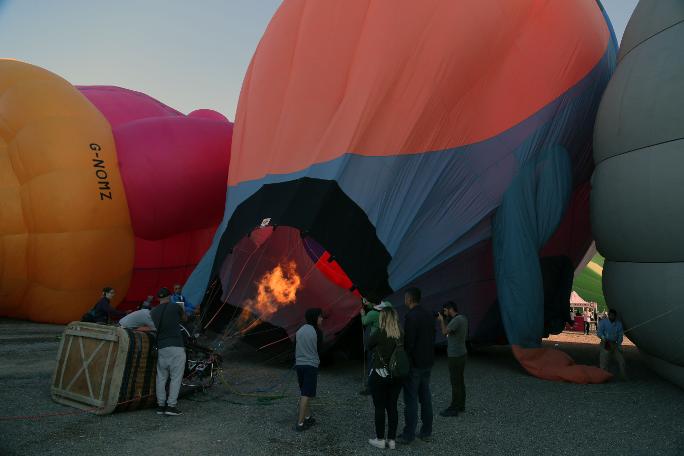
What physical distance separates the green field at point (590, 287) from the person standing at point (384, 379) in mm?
17053

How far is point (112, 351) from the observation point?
5.31 metres

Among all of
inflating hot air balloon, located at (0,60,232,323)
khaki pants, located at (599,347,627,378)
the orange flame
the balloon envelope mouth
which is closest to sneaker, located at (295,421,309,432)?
the balloon envelope mouth

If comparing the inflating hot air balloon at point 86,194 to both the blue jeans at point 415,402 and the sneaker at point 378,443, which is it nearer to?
the blue jeans at point 415,402

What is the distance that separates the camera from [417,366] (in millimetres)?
4730

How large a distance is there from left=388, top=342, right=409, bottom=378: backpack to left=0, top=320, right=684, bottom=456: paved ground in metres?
0.64

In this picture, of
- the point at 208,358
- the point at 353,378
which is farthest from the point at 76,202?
the point at 353,378

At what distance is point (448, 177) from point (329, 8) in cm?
321

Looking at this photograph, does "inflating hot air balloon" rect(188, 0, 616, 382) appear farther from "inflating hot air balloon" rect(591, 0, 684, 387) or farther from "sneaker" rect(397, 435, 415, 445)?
"sneaker" rect(397, 435, 415, 445)

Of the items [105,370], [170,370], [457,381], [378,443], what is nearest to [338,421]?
[378,443]

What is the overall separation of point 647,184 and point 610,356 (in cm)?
273

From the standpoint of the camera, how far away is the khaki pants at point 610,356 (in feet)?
24.5

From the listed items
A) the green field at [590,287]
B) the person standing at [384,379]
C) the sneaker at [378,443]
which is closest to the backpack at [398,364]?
the person standing at [384,379]

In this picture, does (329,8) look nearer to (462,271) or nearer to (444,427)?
(462,271)

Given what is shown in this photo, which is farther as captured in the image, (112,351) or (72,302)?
(72,302)
